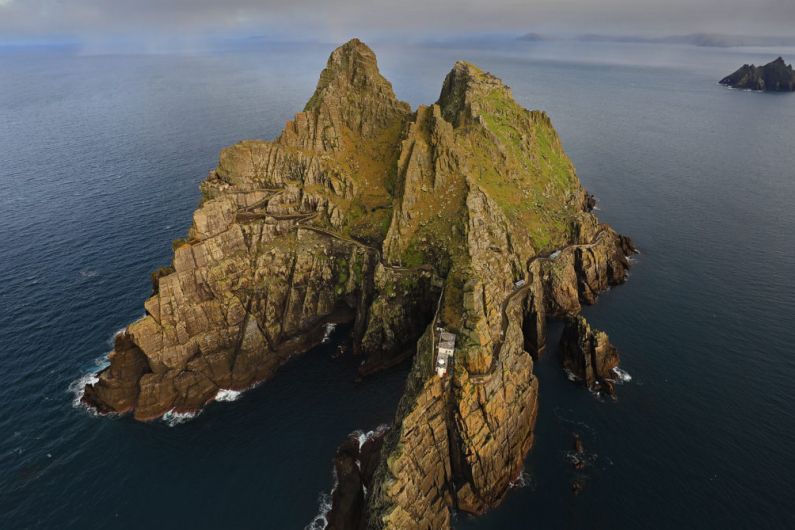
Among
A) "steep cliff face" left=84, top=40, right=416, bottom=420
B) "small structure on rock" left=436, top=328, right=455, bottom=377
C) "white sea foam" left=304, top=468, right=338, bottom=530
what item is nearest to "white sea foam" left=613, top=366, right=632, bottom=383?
"small structure on rock" left=436, top=328, right=455, bottom=377

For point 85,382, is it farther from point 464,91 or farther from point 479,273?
point 464,91

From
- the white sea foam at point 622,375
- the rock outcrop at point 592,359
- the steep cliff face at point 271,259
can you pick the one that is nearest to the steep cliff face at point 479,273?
the rock outcrop at point 592,359

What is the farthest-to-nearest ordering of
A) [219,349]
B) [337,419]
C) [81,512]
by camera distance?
[219,349] → [337,419] → [81,512]

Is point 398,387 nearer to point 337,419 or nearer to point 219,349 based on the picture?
point 337,419

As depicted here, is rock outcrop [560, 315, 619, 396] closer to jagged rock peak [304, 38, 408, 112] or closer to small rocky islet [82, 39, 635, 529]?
small rocky islet [82, 39, 635, 529]

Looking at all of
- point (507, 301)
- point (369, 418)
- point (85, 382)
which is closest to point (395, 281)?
point (507, 301)

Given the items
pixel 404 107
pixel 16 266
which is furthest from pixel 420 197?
pixel 16 266
